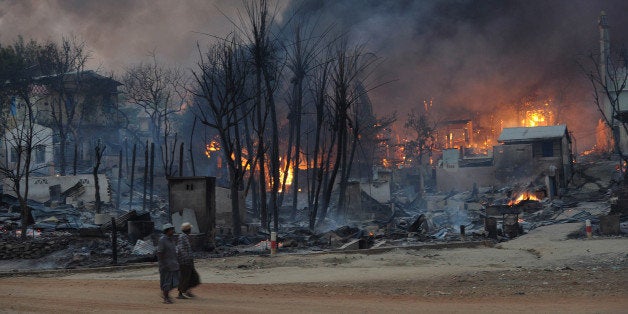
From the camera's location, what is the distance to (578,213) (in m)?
25.5

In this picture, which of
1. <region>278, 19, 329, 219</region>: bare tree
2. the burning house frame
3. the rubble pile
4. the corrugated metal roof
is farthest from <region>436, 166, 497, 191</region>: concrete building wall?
the rubble pile

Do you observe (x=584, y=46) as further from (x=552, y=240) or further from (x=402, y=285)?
(x=402, y=285)

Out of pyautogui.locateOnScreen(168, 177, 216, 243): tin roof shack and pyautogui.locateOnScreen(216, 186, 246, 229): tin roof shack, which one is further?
pyautogui.locateOnScreen(216, 186, 246, 229): tin roof shack

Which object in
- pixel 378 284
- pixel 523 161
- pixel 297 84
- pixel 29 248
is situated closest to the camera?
pixel 378 284

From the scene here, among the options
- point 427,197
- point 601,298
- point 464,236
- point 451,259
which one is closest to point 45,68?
point 427,197

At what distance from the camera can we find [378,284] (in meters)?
11.9

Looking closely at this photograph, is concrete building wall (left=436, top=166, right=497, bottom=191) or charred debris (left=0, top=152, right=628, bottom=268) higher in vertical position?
concrete building wall (left=436, top=166, right=497, bottom=191)

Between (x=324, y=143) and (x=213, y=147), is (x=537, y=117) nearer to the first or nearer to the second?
(x=213, y=147)

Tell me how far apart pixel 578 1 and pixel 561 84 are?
11244 millimetres

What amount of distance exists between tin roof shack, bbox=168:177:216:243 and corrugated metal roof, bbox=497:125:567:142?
28963mm

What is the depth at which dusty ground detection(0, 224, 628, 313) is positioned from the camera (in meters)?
9.55

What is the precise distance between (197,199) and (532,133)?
3055 cm

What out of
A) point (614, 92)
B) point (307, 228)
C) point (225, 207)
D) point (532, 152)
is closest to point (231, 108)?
point (225, 207)

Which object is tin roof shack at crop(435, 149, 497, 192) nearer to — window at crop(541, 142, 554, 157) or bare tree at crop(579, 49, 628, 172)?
window at crop(541, 142, 554, 157)
